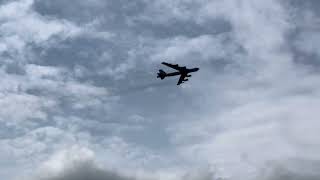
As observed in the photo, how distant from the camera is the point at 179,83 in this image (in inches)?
7657

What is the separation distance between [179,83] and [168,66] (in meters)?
9.67

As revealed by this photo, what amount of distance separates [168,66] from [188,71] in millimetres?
11588

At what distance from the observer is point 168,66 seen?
19150cm

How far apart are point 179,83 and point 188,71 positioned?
7900 millimetres

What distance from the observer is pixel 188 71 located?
19788cm
